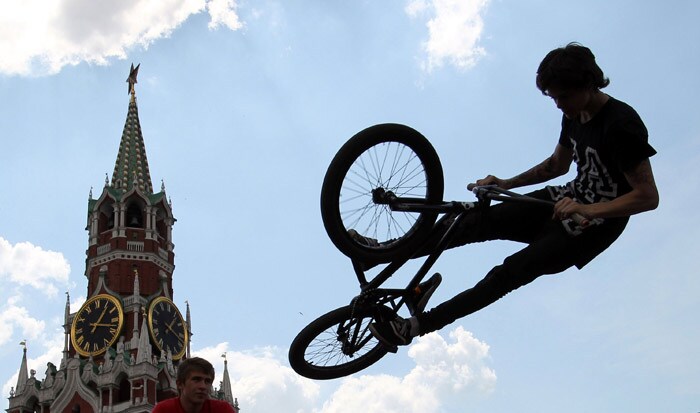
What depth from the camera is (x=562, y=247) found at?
7.30m

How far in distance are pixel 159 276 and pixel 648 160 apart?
218 feet

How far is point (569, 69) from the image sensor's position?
6.86m

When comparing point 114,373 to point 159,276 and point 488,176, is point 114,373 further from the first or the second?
point 488,176

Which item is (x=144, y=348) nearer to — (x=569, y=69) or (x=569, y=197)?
(x=569, y=197)

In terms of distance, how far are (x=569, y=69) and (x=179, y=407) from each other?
4.01 metres

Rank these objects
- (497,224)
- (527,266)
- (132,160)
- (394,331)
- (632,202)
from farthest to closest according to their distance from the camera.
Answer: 1. (132,160)
2. (497,224)
3. (394,331)
4. (527,266)
5. (632,202)

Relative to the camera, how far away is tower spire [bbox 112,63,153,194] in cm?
7419

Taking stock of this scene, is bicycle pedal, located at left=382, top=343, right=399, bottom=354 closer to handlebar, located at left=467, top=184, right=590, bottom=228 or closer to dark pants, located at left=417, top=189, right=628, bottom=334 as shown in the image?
dark pants, located at left=417, top=189, right=628, bottom=334

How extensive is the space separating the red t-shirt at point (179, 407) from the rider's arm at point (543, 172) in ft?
10.5

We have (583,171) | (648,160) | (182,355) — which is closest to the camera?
(648,160)

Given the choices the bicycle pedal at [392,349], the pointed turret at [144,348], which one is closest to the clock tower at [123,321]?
the pointed turret at [144,348]

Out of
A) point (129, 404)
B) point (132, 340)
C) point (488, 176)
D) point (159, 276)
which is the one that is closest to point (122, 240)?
point (159, 276)

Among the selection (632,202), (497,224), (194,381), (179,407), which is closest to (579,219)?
(632,202)

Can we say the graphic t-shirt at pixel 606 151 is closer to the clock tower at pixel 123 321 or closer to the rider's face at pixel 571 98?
the rider's face at pixel 571 98
